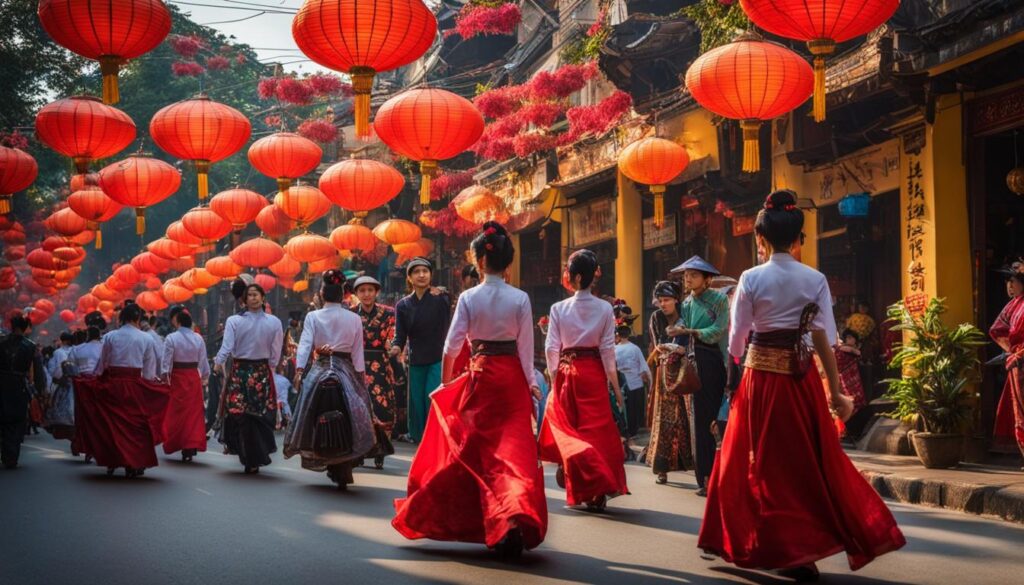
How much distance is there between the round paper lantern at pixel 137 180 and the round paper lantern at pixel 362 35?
7.58 m

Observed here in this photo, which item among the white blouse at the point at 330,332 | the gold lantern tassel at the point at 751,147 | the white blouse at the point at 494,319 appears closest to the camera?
the white blouse at the point at 494,319

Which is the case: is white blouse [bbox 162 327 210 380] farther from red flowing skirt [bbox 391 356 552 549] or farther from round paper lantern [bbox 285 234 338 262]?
round paper lantern [bbox 285 234 338 262]

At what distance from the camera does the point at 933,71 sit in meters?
13.5

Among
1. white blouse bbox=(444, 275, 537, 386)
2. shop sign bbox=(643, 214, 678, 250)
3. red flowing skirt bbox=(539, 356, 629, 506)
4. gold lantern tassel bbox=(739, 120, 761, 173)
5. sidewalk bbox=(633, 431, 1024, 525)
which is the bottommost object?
sidewalk bbox=(633, 431, 1024, 525)

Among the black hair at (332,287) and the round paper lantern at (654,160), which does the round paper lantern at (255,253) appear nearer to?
the round paper lantern at (654,160)

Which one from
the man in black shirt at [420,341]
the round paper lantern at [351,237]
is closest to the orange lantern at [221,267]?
the round paper lantern at [351,237]

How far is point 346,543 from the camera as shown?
759cm

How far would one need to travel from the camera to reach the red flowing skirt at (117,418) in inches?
490

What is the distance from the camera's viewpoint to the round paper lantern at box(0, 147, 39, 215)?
18016 millimetres

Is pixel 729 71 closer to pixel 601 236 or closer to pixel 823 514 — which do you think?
pixel 823 514

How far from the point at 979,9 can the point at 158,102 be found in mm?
39683

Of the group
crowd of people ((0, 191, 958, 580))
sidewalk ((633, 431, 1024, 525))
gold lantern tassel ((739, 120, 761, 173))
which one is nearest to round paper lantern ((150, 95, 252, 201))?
crowd of people ((0, 191, 958, 580))

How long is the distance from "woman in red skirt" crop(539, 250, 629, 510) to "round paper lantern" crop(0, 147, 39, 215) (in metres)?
11.6

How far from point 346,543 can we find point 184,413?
711 centimetres
